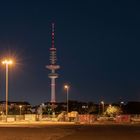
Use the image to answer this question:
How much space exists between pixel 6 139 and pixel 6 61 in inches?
1908

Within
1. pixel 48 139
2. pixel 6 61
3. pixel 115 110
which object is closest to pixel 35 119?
pixel 6 61

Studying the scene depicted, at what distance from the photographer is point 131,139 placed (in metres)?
33.5

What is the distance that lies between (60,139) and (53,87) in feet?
533

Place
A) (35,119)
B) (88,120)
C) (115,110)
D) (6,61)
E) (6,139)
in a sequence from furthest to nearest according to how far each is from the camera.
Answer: (115,110) < (35,119) < (88,120) < (6,61) < (6,139)

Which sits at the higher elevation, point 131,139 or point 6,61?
point 6,61

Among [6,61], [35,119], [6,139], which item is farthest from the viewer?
[35,119]

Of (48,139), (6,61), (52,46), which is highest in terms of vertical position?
(52,46)

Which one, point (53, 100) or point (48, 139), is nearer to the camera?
point (48, 139)

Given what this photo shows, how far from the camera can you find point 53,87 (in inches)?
7721

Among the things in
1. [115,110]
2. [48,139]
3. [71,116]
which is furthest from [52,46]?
[48,139]

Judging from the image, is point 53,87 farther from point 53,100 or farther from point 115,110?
point 115,110

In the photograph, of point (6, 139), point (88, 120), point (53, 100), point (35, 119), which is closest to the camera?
point (6, 139)

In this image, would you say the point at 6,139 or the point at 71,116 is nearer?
the point at 6,139

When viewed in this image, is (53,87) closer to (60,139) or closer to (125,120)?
(125,120)
